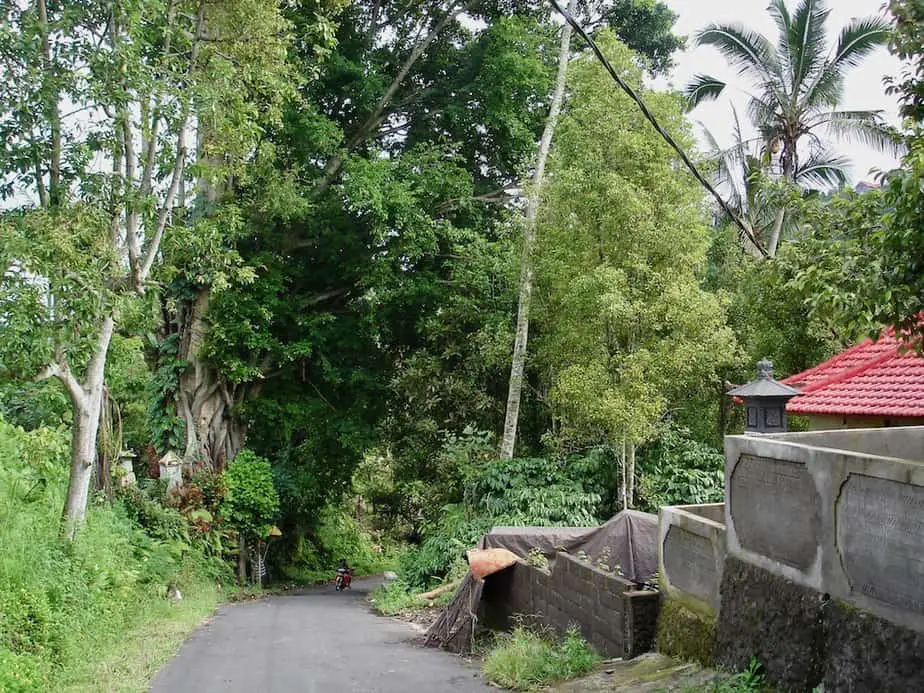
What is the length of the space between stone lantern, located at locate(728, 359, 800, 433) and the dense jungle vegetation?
1103mm

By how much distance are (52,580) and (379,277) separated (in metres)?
11.0

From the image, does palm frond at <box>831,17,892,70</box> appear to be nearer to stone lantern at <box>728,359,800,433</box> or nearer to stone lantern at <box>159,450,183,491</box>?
stone lantern at <box>728,359,800,433</box>

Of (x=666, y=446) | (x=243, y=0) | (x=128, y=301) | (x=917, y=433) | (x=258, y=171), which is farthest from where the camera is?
(x=258, y=171)

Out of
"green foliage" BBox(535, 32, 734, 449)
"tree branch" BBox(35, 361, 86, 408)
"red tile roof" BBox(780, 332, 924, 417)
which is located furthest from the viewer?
"green foliage" BBox(535, 32, 734, 449)

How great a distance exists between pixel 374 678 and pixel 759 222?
17.2 metres

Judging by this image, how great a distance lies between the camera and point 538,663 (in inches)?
350

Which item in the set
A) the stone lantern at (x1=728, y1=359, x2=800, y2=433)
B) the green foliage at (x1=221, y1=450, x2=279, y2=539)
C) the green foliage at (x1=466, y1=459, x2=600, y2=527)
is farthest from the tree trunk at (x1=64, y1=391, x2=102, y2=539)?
the green foliage at (x1=221, y1=450, x2=279, y2=539)

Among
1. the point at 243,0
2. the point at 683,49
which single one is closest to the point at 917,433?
the point at 243,0

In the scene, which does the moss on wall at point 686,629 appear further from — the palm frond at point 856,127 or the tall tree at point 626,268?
the palm frond at point 856,127

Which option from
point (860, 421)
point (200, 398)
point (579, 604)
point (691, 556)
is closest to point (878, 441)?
point (691, 556)

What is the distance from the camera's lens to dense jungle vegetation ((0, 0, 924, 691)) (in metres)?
10.0

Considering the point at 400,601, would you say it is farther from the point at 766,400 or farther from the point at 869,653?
the point at 869,653

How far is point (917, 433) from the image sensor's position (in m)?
7.02

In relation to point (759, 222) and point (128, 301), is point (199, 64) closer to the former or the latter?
point (128, 301)
